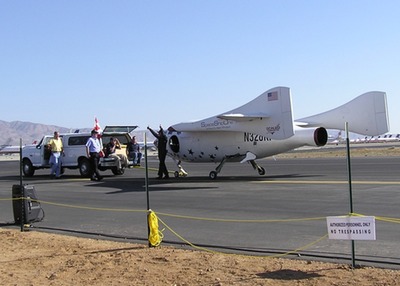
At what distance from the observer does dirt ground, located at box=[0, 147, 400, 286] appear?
652cm

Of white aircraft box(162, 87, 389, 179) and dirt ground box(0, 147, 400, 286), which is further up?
white aircraft box(162, 87, 389, 179)

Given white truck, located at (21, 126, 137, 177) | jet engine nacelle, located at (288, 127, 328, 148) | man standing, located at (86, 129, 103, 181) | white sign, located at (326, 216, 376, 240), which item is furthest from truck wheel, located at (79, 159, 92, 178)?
white sign, located at (326, 216, 376, 240)

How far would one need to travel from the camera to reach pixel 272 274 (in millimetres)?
6750

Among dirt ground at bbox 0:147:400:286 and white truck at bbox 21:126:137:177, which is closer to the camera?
dirt ground at bbox 0:147:400:286

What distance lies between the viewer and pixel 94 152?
22.0 m

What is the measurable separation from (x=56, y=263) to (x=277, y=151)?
44.3 feet

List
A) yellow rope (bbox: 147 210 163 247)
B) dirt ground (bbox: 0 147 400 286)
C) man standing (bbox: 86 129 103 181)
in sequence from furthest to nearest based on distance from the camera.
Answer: man standing (bbox: 86 129 103 181)
yellow rope (bbox: 147 210 163 247)
dirt ground (bbox: 0 147 400 286)

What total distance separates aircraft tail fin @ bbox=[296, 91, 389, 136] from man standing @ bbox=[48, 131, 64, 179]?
42.2ft

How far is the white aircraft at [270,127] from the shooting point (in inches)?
756

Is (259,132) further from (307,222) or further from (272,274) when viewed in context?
(272,274)

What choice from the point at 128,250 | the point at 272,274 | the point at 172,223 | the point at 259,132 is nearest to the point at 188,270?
the point at 272,274

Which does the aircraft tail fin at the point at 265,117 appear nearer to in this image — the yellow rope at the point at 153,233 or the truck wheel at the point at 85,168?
the truck wheel at the point at 85,168

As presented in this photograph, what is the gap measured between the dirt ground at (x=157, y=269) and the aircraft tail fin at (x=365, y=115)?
13.0 meters

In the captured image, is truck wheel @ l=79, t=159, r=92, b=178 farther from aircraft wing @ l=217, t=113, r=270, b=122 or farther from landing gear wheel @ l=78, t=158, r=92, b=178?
aircraft wing @ l=217, t=113, r=270, b=122
